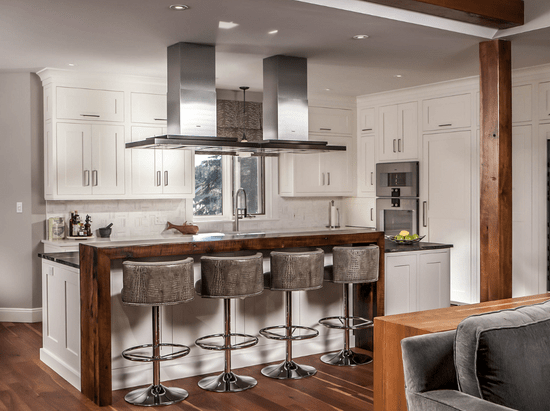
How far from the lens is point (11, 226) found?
594 centimetres

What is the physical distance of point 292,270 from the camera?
409cm

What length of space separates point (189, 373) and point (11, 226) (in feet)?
9.32

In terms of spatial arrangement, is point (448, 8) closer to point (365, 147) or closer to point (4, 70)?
point (365, 147)

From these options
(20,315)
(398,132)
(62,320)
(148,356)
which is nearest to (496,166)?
(398,132)

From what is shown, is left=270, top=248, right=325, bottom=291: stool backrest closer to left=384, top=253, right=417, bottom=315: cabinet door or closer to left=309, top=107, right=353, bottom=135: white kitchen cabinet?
left=384, top=253, right=417, bottom=315: cabinet door

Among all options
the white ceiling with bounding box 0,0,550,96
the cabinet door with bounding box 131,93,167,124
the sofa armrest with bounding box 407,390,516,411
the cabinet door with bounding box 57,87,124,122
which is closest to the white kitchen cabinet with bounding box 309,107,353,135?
the white ceiling with bounding box 0,0,550,96

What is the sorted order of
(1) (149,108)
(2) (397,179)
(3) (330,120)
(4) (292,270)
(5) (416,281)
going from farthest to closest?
1. (3) (330,120)
2. (2) (397,179)
3. (1) (149,108)
4. (5) (416,281)
5. (4) (292,270)

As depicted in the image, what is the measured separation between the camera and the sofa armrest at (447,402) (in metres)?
1.92

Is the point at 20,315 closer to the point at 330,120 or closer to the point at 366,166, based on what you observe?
the point at 330,120

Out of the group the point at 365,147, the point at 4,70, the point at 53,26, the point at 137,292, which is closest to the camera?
the point at 137,292

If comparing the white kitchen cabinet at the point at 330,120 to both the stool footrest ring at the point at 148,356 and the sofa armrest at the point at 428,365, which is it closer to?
the stool footrest ring at the point at 148,356

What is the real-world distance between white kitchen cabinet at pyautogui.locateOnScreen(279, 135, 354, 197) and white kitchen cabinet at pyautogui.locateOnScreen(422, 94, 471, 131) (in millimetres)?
1234

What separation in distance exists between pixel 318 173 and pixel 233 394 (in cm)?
404

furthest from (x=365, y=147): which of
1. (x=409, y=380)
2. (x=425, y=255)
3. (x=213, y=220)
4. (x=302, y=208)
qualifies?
(x=409, y=380)
